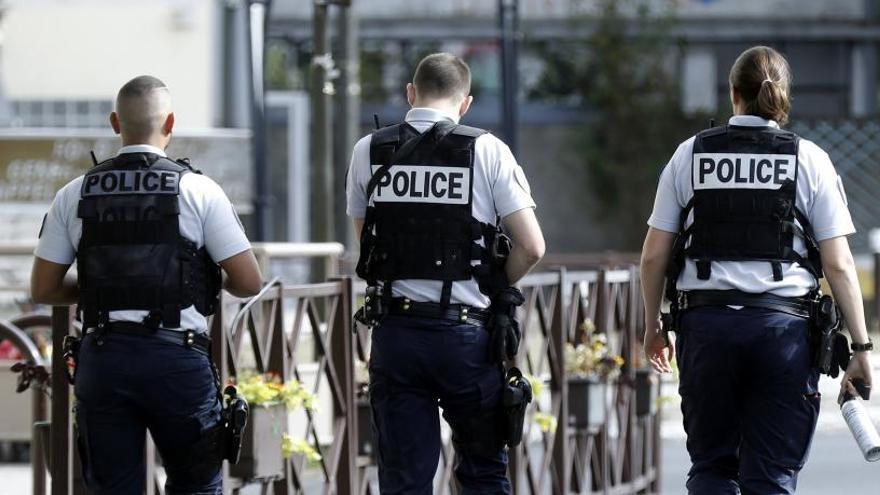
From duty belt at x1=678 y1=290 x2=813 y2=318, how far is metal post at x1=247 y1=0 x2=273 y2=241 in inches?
424

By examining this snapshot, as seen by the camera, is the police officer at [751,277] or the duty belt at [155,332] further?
the police officer at [751,277]

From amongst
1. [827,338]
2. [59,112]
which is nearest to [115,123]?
[827,338]

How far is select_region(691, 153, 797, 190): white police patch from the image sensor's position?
5.66 metres

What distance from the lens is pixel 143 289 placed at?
520 cm

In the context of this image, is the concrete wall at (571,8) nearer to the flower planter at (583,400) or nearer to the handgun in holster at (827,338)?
the flower planter at (583,400)

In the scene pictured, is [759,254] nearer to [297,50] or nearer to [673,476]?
[673,476]

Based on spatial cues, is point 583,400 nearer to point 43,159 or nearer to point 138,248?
point 138,248

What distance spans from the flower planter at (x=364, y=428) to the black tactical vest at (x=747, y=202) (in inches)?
109

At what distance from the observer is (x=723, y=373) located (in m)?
5.61

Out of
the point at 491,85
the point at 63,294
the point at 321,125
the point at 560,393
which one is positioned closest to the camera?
the point at 63,294

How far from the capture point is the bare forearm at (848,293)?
18.5 ft

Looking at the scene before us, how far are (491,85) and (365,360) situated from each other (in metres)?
23.7

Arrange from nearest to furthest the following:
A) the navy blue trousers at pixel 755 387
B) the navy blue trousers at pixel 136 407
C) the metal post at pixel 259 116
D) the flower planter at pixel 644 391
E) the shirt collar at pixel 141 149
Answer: the navy blue trousers at pixel 136 407 < the shirt collar at pixel 141 149 < the navy blue trousers at pixel 755 387 < the flower planter at pixel 644 391 < the metal post at pixel 259 116

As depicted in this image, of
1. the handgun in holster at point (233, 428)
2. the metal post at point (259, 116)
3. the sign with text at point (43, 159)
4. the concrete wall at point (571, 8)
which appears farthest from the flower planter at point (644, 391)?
the concrete wall at point (571, 8)
